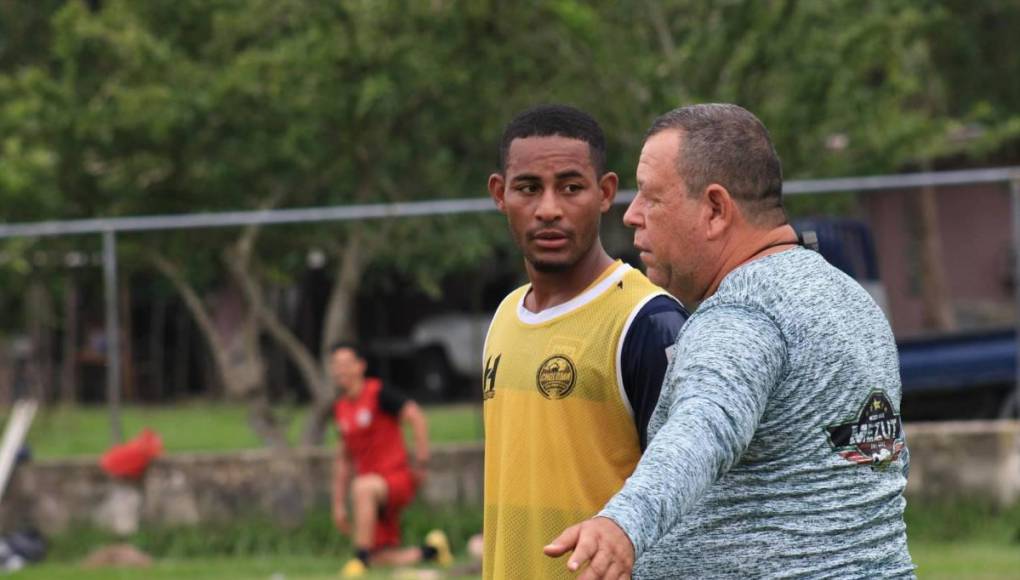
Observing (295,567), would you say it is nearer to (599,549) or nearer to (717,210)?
(717,210)

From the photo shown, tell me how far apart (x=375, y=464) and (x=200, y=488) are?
1.60 m

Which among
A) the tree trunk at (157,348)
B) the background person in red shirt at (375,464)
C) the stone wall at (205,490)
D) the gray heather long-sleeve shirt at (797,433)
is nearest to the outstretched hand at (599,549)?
Result: the gray heather long-sleeve shirt at (797,433)

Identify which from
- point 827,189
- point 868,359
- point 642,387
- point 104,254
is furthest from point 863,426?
point 104,254

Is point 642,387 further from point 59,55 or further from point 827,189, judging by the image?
point 59,55

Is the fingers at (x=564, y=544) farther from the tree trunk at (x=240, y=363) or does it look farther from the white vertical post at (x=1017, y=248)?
the tree trunk at (x=240, y=363)

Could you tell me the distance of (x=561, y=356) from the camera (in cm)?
367

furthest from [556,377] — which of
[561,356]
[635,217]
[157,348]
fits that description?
[157,348]

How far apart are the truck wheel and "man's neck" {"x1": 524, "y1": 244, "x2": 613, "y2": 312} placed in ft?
27.3

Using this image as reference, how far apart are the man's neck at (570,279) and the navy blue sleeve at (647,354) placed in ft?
0.89

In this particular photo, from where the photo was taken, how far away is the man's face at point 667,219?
2.75 metres

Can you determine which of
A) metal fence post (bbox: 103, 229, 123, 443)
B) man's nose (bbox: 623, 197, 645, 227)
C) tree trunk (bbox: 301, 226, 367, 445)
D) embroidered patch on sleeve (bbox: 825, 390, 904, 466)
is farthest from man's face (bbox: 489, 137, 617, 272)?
metal fence post (bbox: 103, 229, 123, 443)

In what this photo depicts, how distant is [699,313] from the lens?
266 cm

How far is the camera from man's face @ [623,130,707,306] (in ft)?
9.02

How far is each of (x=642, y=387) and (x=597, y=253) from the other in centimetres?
49
